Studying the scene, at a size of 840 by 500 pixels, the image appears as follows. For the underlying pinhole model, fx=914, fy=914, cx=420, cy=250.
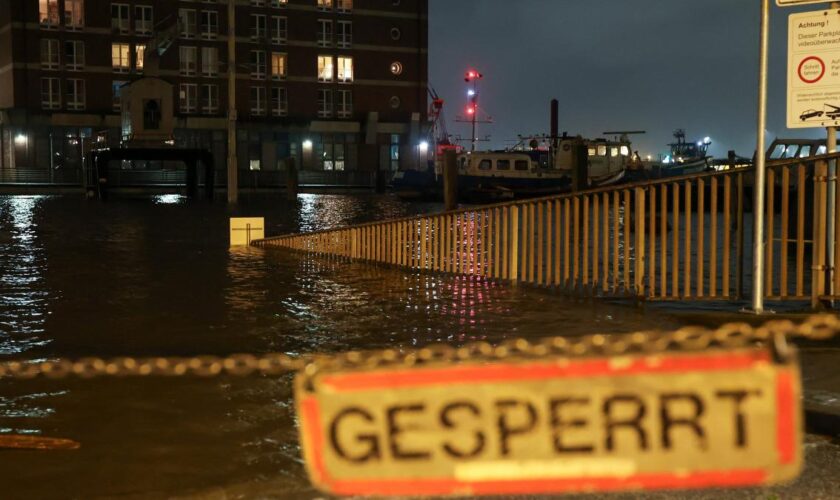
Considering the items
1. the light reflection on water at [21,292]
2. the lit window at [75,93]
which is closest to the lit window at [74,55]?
the lit window at [75,93]

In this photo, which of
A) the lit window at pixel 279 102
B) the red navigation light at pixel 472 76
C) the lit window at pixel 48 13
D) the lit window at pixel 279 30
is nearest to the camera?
the lit window at pixel 48 13

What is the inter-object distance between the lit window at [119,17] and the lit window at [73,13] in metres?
2.09

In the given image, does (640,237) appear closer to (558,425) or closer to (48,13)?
(558,425)

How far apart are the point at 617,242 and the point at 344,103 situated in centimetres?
6064

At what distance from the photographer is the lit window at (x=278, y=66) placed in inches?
2835

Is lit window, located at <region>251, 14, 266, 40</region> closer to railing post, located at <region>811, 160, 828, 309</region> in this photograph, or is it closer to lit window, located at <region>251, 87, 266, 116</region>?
lit window, located at <region>251, 87, 266, 116</region>

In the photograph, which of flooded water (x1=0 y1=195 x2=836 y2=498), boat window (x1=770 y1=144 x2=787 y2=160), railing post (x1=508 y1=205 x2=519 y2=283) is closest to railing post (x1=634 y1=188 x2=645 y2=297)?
flooded water (x1=0 y1=195 x2=836 y2=498)

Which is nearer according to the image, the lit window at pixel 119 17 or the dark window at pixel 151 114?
the dark window at pixel 151 114

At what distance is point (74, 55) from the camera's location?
67188mm

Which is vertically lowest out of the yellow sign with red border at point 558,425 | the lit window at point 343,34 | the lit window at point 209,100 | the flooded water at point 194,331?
the flooded water at point 194,331

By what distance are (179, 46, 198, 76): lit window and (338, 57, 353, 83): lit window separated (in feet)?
37.3

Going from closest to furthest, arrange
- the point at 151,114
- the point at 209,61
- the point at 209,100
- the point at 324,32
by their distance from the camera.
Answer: the point at 151,114, the point at 209,61, the point at 209,100, the point at 324,32

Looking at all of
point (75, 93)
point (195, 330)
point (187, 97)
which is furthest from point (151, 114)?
point (195, 330)

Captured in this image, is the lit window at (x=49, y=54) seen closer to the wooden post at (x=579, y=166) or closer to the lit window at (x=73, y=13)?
the lit window at (x=73, y=13)
